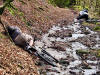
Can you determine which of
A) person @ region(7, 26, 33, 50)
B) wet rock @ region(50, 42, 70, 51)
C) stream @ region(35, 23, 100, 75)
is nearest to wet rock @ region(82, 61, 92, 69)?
stream @ region(35, 23, 100, 75)

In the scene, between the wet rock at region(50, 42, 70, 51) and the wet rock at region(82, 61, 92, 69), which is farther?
the wet rock at region(50, 42, 70, 51)

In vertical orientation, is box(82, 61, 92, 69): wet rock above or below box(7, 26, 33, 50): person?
below

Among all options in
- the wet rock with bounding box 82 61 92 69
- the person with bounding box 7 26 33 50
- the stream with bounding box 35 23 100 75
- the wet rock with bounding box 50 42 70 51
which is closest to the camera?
the stream with bounding box 35 23 100 75

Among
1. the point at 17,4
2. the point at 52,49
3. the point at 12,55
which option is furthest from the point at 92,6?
the point at 12,55

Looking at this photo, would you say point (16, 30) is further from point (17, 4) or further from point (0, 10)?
point (17, 4)

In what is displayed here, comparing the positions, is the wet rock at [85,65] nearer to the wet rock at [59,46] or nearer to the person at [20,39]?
the wet rock at [59,46]

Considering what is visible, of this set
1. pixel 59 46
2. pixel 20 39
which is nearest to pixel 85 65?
pixel 59 46

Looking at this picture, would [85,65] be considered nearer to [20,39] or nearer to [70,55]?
[70,55]

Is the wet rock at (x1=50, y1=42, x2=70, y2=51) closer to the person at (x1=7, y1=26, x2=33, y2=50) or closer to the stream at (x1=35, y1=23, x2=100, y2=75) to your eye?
the stream at (x1=35, y1=23, x2=100, y2=75)

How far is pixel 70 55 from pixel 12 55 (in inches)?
202

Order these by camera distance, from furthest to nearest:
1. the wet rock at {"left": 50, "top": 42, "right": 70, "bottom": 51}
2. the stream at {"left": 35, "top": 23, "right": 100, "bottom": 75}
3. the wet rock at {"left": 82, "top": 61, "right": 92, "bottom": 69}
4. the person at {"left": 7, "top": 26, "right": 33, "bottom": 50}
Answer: the wet rock at {"left": 50, "top": 42, "right": 70, "bottom": 51}, the person at {"left": 7, "top": 26, "right": 33, "bottom": 50}, the wet rock at {"left": 82, "top": 61, "right": 92, "bottom": 69}, the stream at {"left": 35, "top": 23, "right": 100, "bottom": 75}

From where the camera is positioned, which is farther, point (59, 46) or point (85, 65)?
point (59, 46)

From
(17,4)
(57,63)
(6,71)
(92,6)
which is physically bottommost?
(92,6)

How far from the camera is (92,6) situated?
66438 mm
